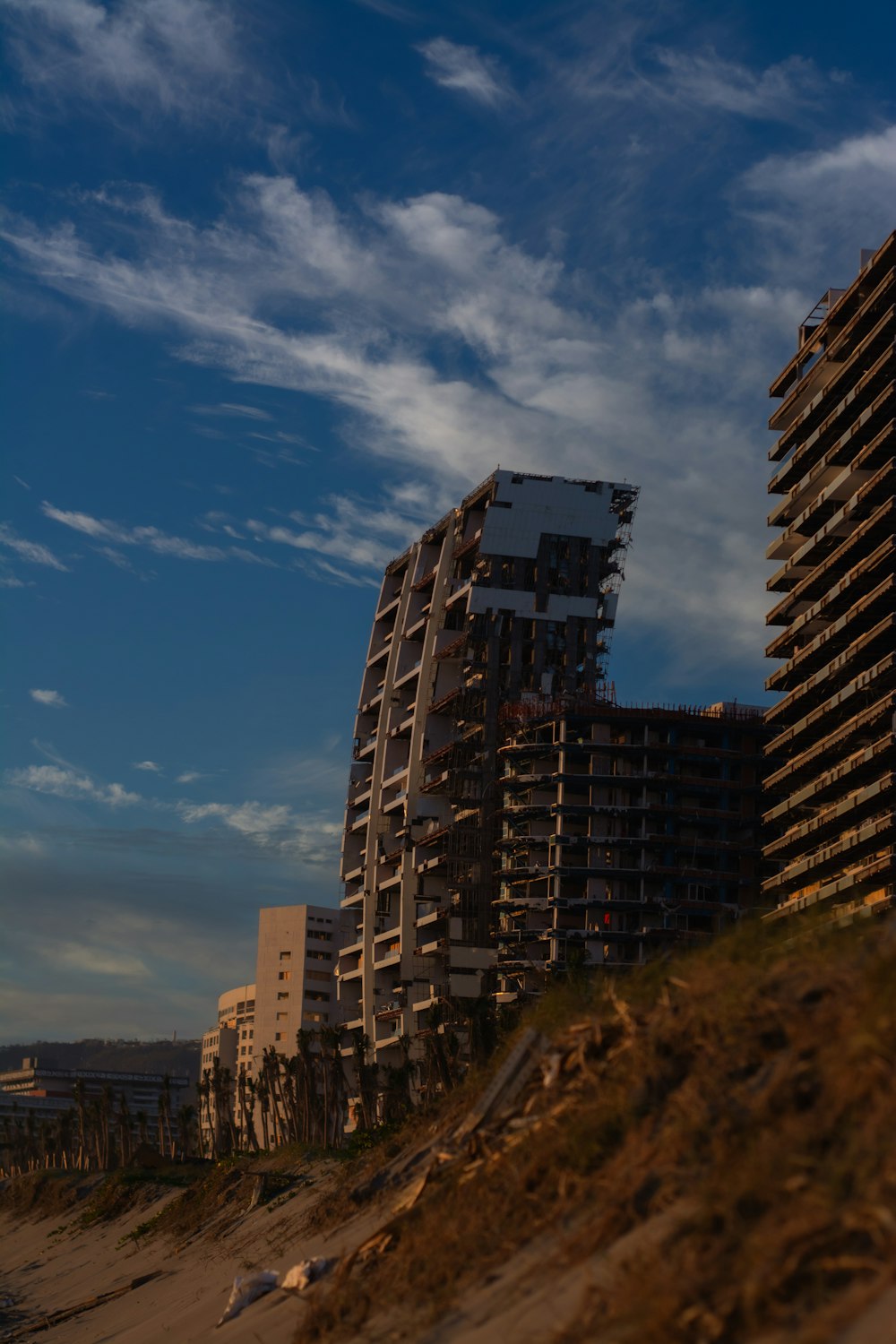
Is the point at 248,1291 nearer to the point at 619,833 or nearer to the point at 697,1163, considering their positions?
the point at 697,1163

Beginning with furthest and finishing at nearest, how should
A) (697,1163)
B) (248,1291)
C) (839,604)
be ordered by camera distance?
(839,604), (248,1291), (697,1163)

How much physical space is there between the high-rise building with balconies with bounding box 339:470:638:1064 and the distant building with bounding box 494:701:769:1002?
4.48m

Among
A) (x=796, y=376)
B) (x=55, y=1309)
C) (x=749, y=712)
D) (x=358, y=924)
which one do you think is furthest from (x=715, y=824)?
(x=55, y=1309)

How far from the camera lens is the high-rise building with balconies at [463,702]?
14288 cm

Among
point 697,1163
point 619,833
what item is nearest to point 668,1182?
point 697,1163

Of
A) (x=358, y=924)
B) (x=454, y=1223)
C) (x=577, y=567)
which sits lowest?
(x=454, y=1223)

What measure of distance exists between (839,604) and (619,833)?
97.3 feet

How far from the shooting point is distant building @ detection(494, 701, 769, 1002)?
5128 inches

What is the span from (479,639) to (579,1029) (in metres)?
126

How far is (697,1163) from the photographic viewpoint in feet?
61.7

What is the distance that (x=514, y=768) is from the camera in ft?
456

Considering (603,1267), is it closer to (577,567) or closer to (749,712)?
(749,712)

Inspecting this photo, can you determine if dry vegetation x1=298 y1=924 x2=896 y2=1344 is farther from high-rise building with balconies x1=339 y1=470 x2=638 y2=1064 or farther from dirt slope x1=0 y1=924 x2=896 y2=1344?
high-rise building with balconies x1=339 y1=470 x2=638 y2=1064

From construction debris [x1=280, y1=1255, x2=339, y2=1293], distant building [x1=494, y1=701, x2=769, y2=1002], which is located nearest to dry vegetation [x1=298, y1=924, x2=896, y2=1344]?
construction debris [x1=280, y1=1255, x2=339, y2=1293]
